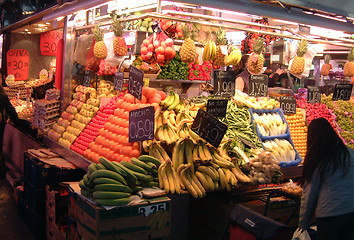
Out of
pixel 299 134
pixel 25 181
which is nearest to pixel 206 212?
pixel 299 134

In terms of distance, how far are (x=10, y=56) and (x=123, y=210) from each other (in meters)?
9.62

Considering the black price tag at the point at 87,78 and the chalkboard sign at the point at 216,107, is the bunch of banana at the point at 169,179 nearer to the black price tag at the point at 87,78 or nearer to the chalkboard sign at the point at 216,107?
the chalkboard sign at the point at 216,107

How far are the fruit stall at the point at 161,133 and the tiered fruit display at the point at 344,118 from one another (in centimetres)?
2

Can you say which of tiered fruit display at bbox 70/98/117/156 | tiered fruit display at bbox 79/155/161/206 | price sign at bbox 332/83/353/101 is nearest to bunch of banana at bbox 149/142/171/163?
tiered fruit display at bbox 79/155/161/206

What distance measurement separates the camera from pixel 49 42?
10703 mm

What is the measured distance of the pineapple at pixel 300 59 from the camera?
593 centimetres

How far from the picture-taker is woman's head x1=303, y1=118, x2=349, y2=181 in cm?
324

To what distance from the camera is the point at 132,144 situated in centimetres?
417

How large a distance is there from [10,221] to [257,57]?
4774 mm

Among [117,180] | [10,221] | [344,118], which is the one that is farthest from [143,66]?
[344,118]

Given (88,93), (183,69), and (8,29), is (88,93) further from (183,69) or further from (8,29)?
(8,29)

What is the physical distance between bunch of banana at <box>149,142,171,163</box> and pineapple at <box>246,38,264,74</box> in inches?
105

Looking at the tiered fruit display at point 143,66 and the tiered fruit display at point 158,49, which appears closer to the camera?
the tiered fruit display at point 158,49

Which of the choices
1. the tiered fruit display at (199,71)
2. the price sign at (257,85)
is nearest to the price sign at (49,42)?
the tiered fruit display at (199,71)
